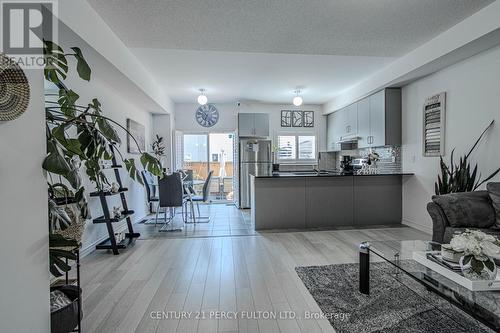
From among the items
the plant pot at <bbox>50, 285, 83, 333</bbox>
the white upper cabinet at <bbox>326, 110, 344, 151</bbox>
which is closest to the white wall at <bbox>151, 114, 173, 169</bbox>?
the white upper cabinet at <bbox>326, 110, 344, 151</bbox>

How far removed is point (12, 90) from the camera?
1.17 metres

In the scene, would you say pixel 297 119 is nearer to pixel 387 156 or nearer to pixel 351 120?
pixel 351 120

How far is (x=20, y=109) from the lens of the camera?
1.21 metres

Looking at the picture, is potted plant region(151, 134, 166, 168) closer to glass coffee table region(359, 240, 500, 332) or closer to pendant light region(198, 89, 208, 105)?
pendant light region(198, 89, 208, 105)

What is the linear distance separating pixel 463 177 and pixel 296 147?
422 centimetres

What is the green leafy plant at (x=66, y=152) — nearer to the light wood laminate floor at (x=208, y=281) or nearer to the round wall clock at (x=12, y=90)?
the round wall clock at (x=12, y=90)

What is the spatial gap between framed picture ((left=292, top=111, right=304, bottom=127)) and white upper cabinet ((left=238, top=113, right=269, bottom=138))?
2.69 ft

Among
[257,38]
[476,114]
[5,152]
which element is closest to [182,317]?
[5,152]

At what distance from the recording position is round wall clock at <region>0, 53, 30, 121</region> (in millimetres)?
1127

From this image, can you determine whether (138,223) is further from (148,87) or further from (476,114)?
(476,114)

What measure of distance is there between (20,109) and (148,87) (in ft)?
Result: 10.9

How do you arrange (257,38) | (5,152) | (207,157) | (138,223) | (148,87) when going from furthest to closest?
(207,157) < (138,223) < (148,87) < (257,38) < (5,152)

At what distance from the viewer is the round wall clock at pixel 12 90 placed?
1.13 metres

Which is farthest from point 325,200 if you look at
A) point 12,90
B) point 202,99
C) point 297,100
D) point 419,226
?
point 12,90
